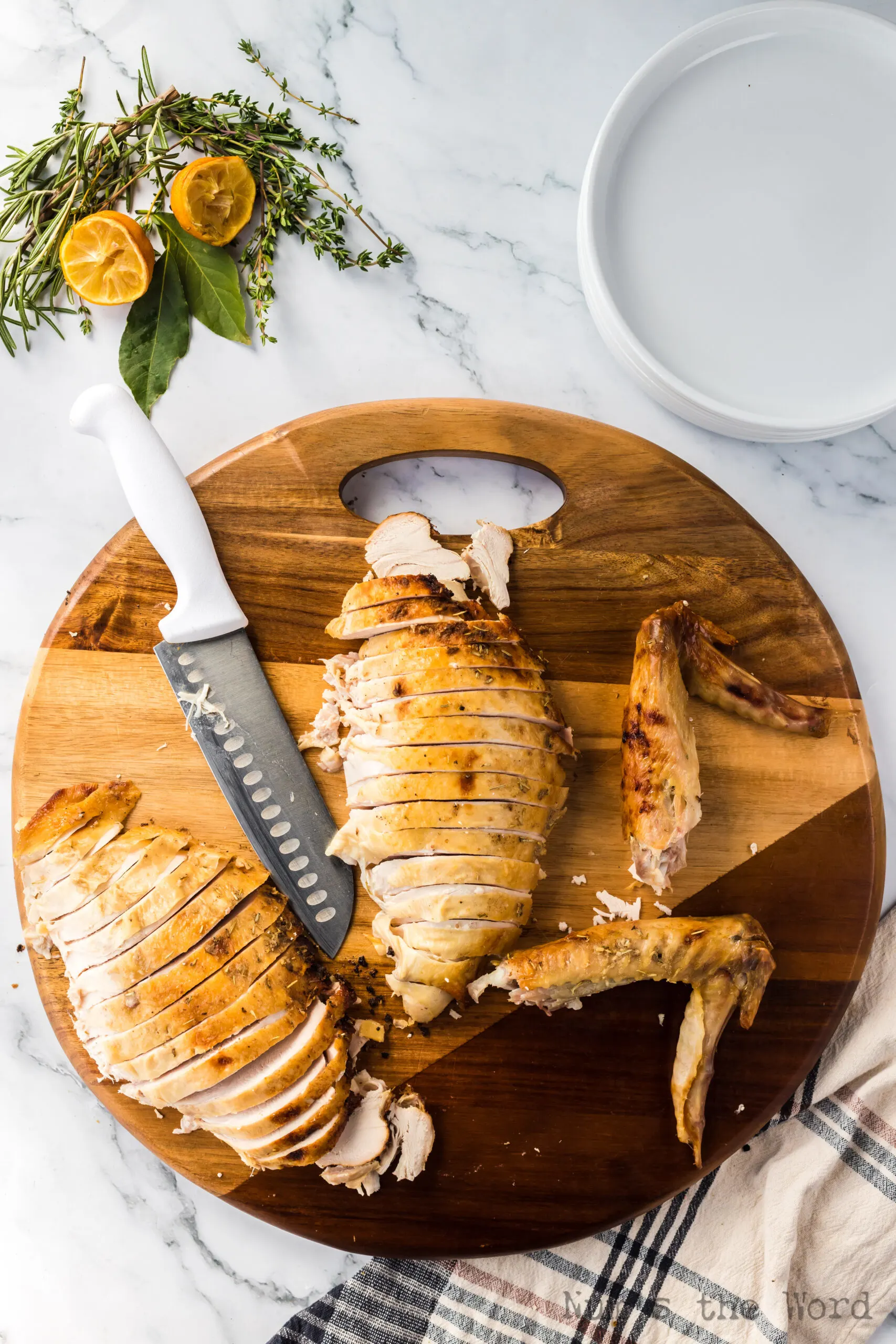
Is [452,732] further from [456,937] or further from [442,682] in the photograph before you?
[456,937]

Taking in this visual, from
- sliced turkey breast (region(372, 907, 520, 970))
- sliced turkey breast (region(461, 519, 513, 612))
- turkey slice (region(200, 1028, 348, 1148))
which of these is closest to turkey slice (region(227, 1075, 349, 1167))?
turkey slice (region(200, 1028, 348, 1148))

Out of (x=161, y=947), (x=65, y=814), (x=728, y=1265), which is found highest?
(x=65, y=814)

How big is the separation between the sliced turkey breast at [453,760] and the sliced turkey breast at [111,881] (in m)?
0.52

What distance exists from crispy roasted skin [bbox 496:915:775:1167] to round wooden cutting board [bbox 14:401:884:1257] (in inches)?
3.6

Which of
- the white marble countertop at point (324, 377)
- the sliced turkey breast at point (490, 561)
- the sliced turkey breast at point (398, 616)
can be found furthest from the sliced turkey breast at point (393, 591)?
the white marble countertop at point (324, 377)

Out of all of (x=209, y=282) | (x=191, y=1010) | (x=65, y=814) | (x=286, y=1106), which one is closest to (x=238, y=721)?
(x=65, y=814)

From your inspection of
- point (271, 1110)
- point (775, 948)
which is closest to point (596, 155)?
point (775, 948)

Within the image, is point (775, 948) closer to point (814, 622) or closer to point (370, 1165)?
point (814, 622)

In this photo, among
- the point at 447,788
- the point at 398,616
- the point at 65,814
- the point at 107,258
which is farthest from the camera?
the point at 107,258

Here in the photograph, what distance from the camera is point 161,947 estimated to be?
6.32 ft

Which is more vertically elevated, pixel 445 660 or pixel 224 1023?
pixel 445 660

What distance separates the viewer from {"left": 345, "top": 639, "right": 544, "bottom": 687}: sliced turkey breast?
187cm

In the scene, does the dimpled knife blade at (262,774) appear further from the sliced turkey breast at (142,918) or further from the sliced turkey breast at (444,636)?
the sliced turkey breast at (444,636)

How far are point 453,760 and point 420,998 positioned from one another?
22.2 inches
